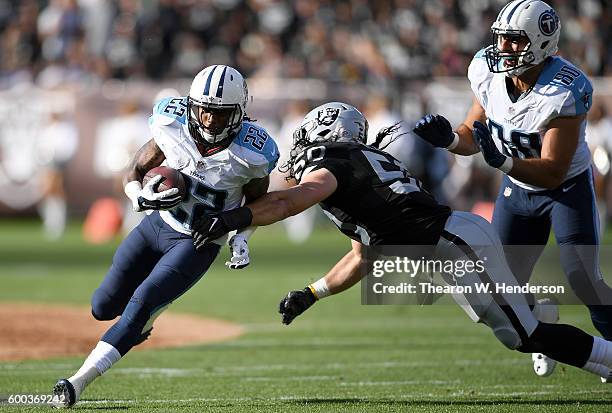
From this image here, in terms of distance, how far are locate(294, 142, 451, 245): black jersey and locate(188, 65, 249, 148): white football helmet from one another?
49 cm

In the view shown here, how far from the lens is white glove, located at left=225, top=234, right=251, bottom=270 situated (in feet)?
18.0

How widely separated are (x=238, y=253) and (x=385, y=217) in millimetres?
800

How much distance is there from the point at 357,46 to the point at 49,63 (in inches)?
211

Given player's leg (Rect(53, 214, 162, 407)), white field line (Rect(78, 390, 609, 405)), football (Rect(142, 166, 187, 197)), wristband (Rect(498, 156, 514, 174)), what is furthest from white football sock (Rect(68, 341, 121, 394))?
wristband (Rect(498, 156, 514, 174))

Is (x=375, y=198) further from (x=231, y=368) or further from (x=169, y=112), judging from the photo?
(x=231, y=368)

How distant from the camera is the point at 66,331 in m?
8.59

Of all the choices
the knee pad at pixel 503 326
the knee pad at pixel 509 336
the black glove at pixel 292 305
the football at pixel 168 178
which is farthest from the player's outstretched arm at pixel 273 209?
the knee pad at pixel 509 336

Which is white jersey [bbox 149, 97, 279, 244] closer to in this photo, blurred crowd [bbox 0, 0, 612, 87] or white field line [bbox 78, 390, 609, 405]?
white field line [bbox 78, 390, 609, 405]

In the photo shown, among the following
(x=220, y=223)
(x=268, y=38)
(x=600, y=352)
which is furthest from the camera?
(x=268, y=38)

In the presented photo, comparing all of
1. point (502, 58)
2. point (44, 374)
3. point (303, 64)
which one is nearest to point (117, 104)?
point (303, 64)

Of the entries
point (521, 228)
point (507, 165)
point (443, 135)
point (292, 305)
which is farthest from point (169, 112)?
point (521, 228)

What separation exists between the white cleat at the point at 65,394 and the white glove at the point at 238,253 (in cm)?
102

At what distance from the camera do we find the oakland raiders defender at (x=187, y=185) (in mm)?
5691

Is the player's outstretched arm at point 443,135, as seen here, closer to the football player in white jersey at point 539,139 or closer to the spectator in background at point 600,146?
the football player in white jersey at point 539,139
